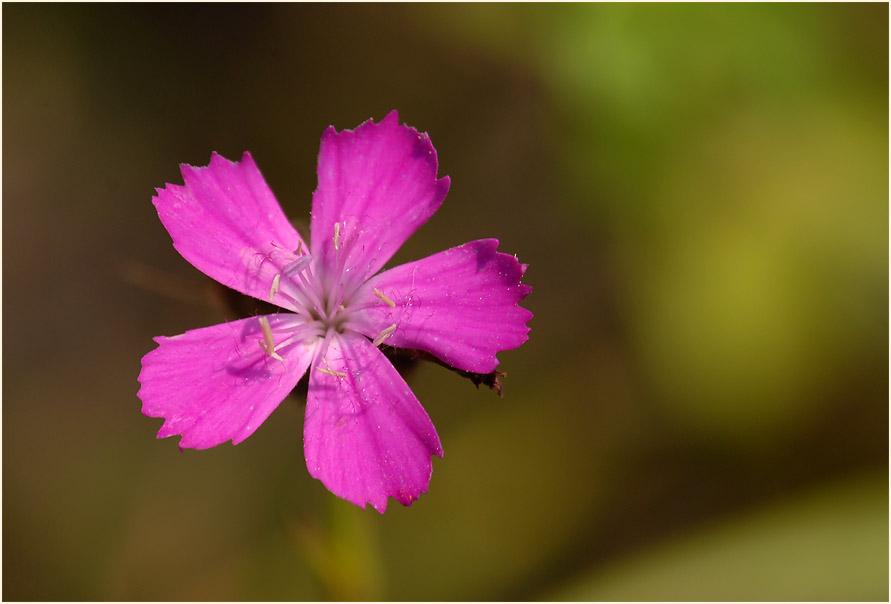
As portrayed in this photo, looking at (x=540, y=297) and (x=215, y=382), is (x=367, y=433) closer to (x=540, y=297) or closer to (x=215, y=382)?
(x=215, y=382)

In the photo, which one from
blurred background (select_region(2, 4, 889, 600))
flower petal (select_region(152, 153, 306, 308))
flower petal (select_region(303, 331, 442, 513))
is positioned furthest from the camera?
blurred background (select_region(2, 4, 889, 600))

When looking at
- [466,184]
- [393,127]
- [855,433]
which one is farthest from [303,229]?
[855,433]

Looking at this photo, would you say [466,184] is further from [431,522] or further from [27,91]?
[27,91]

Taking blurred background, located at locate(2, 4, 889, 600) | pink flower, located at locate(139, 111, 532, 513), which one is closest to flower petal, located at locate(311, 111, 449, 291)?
pink flower, located at locate(139, 111, 532, 513)

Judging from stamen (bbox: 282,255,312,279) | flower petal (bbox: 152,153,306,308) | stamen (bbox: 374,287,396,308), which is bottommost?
stamen (bbox: 374,287,396,308)

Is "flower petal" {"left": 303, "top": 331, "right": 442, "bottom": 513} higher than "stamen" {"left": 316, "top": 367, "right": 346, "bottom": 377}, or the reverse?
"stamen" {"left": 316, "top": 367, "right": 346, "bottom": 377}

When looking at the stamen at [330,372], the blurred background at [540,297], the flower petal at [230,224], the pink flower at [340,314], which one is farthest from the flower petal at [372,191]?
the blurred background at [540,297]

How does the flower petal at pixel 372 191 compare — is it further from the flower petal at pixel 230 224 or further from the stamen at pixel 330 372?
the stamen at pixel 330 372

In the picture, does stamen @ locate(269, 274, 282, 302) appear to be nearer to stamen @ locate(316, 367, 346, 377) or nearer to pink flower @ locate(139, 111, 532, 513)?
pink flower @ locate(139, 111, 532, 513)

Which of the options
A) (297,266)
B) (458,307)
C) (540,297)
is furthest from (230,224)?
(540,297)
